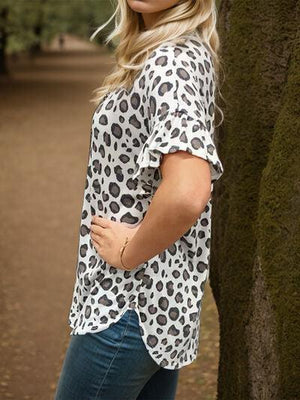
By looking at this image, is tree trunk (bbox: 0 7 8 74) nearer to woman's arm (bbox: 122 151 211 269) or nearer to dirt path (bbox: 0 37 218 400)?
dirt path (bbox: 0 37 218 400)

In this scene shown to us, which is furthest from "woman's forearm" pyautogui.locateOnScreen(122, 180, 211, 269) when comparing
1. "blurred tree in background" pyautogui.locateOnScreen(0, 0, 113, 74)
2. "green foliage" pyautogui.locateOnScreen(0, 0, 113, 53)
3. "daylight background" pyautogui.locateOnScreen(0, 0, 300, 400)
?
"blurred tree in background" pyautogui.locateOnScreen(0, 0, 113, 74)

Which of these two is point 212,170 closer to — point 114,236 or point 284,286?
point 114,236

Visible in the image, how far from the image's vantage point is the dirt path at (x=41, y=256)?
5676 mm

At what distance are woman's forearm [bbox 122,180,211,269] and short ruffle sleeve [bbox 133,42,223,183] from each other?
0.09 m

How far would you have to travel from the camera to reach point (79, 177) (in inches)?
515

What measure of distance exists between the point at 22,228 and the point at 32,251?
100 centimetres

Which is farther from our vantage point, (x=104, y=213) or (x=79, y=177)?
(x=79, y=177)

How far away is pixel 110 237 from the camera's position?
2.19 m

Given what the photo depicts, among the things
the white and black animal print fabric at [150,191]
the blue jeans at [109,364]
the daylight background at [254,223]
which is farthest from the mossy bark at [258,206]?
the blue jeans at [109,364]

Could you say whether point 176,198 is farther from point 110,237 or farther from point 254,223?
point 254,223

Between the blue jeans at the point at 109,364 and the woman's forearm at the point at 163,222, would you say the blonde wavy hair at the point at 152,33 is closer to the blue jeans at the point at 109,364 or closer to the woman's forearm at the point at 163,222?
the woman's forearm at the point at 163,222

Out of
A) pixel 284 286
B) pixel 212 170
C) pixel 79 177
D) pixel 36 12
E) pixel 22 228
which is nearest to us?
pixel 212 170

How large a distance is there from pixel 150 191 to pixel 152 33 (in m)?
0.42

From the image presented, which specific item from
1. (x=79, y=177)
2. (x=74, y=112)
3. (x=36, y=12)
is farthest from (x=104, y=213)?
(x=36, y=12)
